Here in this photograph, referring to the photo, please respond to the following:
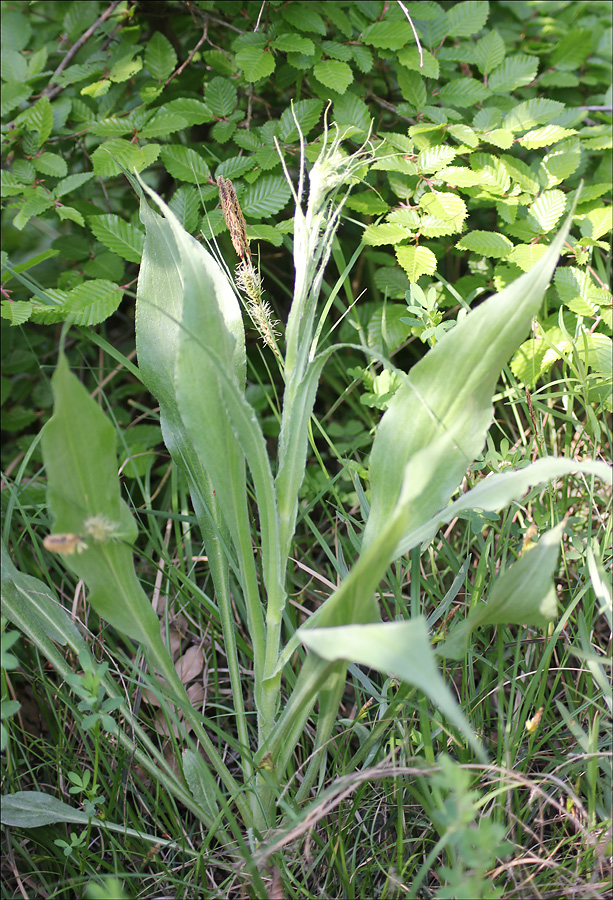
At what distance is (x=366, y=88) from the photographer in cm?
157

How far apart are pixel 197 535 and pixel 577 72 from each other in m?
1.42

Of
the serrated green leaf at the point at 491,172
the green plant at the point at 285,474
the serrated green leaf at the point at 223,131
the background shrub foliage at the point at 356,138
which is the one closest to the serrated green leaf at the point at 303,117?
the background shrub foliage at the point at 356,138

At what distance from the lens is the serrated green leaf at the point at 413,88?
138 cm

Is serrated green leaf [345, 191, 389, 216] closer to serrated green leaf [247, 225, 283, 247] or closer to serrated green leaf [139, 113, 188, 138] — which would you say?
serrated green leaf [247, 225, 283, 247]

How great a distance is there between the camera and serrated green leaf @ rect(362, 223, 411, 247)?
47.8 inches

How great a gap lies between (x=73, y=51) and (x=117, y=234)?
0.51m

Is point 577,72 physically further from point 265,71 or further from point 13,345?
point 13,345

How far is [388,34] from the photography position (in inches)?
53.1

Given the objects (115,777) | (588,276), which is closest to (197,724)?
(115,777)

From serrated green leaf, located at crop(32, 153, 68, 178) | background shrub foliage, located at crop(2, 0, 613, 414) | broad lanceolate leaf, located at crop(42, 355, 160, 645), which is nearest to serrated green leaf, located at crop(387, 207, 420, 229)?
background shrub foliage, located at crop(2, 0, 613, 414)

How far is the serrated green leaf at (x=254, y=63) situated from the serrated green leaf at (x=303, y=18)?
0.26 feet

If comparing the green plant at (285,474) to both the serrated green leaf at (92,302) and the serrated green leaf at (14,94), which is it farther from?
the serrated green leaf at (14,94)

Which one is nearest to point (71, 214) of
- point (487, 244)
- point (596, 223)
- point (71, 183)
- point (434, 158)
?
point (71, 183)

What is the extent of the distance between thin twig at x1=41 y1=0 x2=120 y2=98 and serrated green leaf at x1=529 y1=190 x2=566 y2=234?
0.96 metres
